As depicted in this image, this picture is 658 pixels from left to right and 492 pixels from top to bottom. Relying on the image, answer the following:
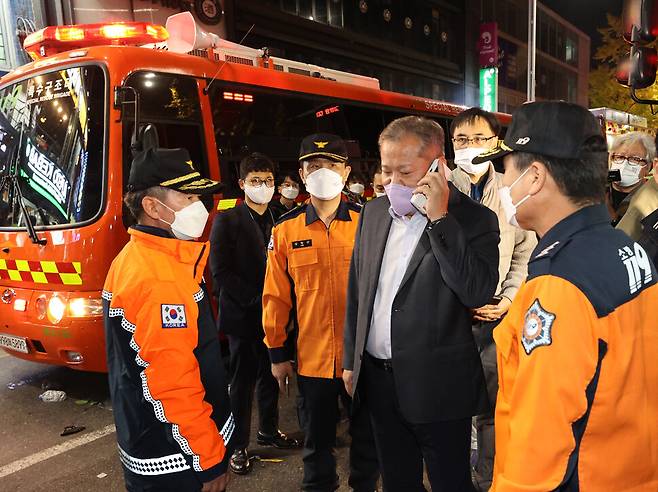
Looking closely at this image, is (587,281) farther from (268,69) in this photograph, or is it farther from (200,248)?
(268,69)

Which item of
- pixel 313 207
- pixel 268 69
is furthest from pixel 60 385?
pixel 268 69

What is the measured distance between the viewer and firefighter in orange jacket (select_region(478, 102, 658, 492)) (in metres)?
1.13

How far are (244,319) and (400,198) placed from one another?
5.79 feet

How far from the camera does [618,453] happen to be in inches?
47.9

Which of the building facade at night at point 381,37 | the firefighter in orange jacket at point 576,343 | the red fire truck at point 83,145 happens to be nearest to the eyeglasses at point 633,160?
the firefighter in orange jacket at point 576,343

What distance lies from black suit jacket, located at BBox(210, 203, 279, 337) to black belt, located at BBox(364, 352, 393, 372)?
54.0 inches

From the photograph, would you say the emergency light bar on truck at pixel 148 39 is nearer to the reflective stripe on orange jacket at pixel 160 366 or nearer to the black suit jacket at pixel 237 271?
the black suit jacket at pixel 237 271

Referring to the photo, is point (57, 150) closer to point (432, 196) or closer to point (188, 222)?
point (188, 222)

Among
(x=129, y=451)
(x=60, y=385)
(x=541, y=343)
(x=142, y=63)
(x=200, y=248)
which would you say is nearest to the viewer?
(x=541, y=343)

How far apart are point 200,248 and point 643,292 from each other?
4.88 feet

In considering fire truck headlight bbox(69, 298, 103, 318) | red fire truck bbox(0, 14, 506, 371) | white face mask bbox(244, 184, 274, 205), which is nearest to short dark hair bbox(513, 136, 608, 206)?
white face mask bbox(244, 184, 274, 205)

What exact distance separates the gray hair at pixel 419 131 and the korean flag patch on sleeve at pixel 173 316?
103cm

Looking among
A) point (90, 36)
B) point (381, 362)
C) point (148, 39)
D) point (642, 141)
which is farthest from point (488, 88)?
point (381, 362)

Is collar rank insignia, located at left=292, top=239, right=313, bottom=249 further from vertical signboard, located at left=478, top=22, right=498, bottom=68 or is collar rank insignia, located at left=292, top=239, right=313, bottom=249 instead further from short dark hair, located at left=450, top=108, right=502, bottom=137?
vertical signboard, located at left=478, top=22, right=498, bottom=68
